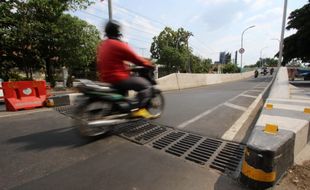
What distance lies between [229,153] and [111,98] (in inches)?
→ 83.4

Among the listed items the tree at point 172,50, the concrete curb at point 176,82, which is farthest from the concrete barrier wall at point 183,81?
the tree at point 172,50

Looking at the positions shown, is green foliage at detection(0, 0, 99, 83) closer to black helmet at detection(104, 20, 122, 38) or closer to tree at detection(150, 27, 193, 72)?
black helmet at detection(104, 20, 122, 38)

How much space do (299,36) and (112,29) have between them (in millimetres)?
33973

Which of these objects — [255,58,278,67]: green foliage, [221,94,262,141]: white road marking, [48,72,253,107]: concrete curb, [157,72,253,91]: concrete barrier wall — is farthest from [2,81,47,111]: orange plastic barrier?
[255,58,278,67]: green foliage

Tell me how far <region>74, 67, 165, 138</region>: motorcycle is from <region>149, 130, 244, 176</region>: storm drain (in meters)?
0.83

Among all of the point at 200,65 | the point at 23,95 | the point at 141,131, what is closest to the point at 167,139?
the point at 141,131

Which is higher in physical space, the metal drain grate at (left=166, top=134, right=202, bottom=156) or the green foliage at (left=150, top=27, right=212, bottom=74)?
the green foliage at (left=150, top=27, right=212, bottom=74)

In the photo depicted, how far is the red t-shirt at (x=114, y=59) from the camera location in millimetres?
3803

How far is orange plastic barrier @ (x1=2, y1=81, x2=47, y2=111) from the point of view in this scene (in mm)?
6324

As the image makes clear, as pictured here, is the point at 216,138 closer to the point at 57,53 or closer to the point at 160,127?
the point at 160,127

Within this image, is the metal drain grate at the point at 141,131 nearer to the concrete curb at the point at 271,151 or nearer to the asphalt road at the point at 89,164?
the asphalt road at the point at 89,164

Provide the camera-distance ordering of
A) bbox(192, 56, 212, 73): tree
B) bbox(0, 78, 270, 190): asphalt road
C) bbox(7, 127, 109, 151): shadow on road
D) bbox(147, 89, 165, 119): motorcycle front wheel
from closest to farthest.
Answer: bbox(0, 78, 270, 190): asphalt road < bbox(7, 127, 109, 151): shadow on road < bbox(147, 89, 165, 119): motorcycle front wheel < bbox(192, 56, 212, 73): tree

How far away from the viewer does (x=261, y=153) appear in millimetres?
2215

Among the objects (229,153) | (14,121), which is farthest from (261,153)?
(14,121)
